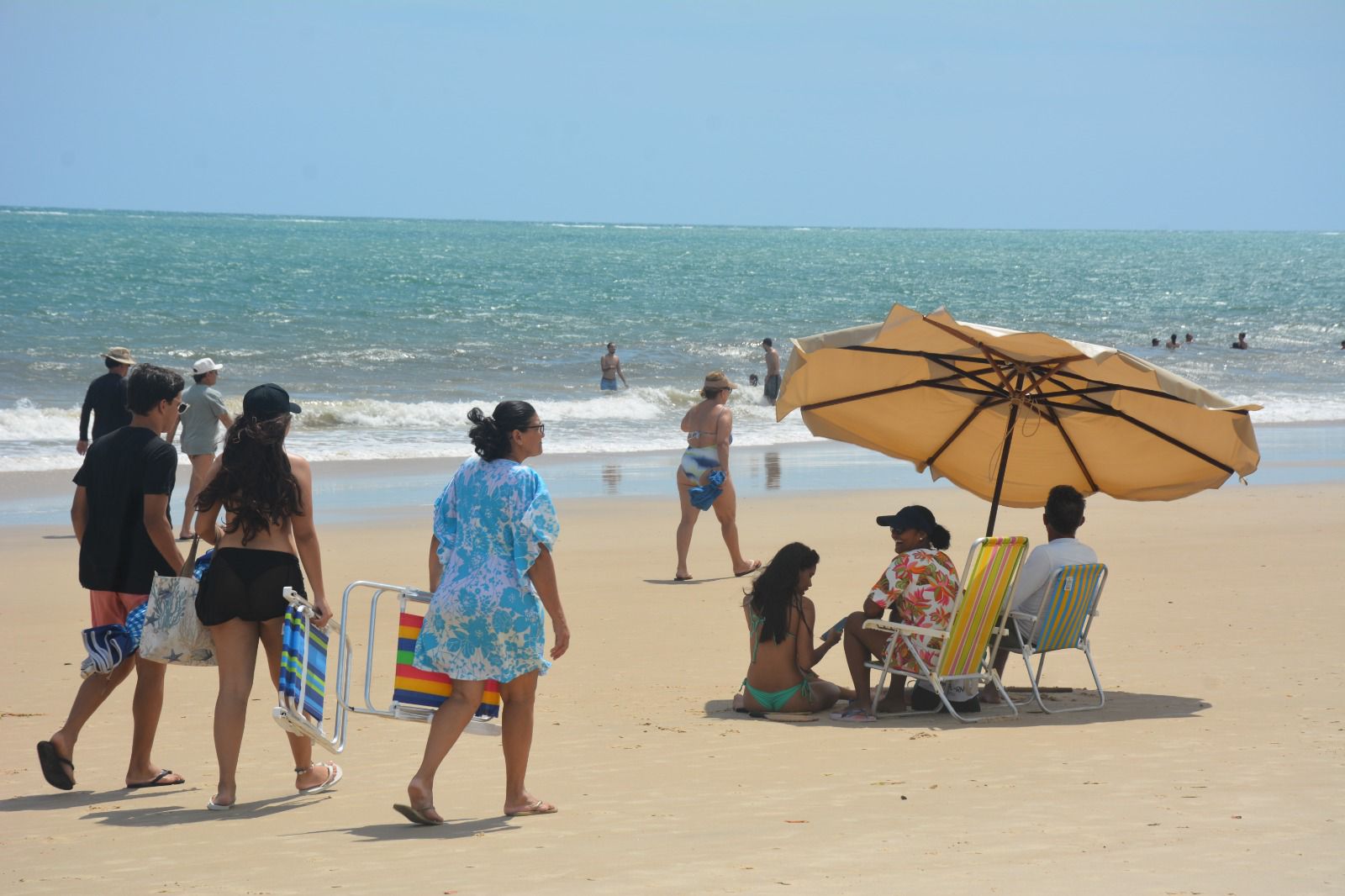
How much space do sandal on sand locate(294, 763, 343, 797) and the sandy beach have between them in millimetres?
64

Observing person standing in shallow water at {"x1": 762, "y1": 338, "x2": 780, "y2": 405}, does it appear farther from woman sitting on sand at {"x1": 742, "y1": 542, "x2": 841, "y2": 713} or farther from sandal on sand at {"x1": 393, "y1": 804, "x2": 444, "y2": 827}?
sandal on sand at {"x1": 393, "y1": 804, "x2": 444, "y2": 827}

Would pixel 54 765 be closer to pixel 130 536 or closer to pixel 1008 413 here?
pixel 130 536

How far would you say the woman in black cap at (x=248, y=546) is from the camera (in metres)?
4.77

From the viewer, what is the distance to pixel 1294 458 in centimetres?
1748

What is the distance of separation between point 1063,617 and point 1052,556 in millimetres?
295

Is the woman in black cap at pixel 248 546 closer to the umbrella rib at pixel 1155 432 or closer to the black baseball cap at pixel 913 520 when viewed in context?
the black baseball cap at pixel 913 520

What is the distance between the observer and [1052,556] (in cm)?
650

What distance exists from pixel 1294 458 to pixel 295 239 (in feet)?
336

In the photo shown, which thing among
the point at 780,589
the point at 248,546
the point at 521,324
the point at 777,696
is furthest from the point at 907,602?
the point at 521,324

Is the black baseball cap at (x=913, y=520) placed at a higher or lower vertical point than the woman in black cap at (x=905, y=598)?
higher

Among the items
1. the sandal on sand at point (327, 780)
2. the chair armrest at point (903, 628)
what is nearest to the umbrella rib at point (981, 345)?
the chair armrest at point (903, 628)

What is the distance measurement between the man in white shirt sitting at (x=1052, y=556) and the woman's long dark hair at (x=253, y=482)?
3270 mm

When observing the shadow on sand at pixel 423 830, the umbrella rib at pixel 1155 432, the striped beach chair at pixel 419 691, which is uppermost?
the umbrella rib at pixel 1155 432

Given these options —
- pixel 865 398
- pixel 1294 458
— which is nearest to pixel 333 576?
pixel 865 398
